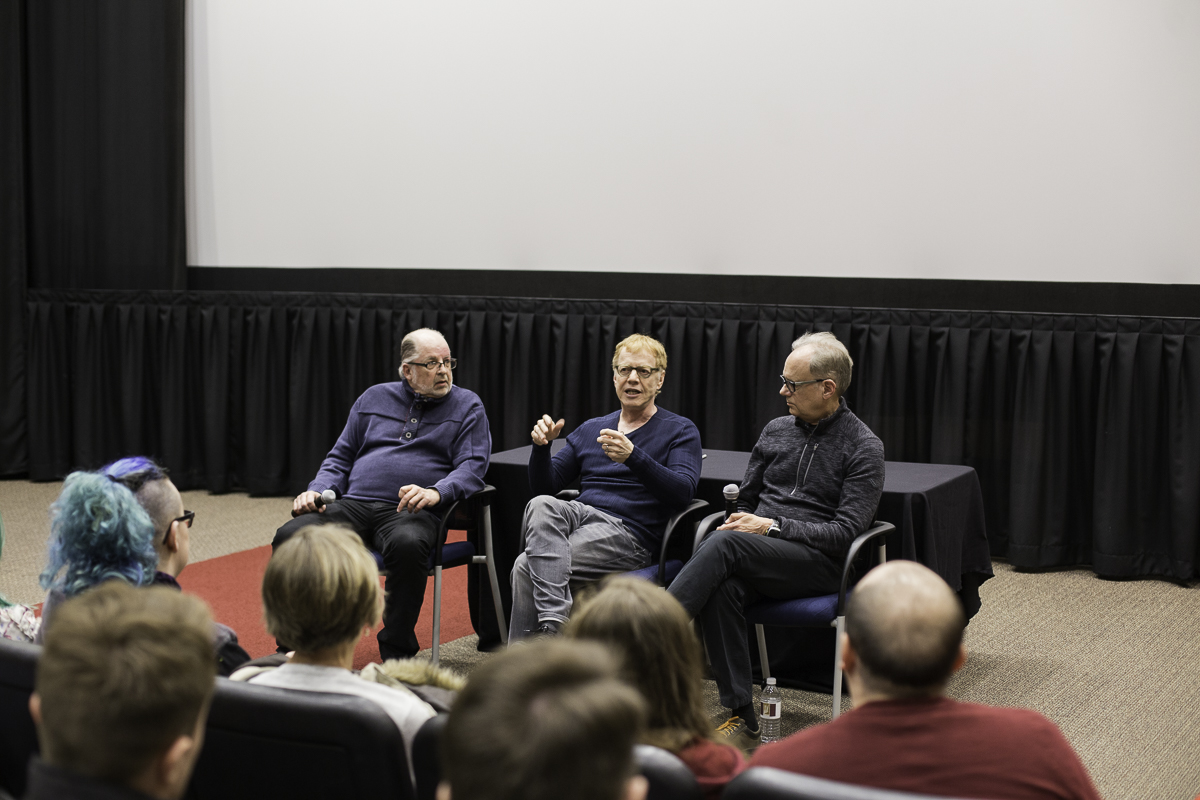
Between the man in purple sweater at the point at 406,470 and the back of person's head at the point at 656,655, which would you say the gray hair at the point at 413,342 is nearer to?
the man in purple sweater at the point at 406,470

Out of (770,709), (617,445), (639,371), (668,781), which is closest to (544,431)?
(617,445)

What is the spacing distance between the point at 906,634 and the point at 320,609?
92 centimetres

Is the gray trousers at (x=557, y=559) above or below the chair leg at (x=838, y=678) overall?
above

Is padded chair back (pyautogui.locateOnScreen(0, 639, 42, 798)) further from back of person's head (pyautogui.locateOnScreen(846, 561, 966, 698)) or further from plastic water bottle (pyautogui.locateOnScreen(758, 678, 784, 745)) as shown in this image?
plastic water bottle (pyautogui.locateOnScreen(758, 678, 784, 745))

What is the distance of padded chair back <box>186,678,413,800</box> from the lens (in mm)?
1591

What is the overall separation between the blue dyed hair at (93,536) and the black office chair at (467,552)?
63.3 inches

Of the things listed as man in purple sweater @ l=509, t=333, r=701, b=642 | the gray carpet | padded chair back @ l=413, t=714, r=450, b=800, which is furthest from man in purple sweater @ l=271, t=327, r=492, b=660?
padded chair back @ l=413, t=714, r=450, b=800

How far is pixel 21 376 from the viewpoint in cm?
729

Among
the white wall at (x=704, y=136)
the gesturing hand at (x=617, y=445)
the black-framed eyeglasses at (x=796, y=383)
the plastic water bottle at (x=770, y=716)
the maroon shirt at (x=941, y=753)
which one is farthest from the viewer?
the white wall at (x=704, y=136)

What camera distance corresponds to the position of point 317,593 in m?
1.83

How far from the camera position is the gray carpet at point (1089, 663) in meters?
3.13

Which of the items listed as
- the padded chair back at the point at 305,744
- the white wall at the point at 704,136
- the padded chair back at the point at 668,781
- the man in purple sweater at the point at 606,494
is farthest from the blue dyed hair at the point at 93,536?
the white wall at the point at 704,136

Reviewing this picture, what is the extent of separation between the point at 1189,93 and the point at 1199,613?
2334 mm

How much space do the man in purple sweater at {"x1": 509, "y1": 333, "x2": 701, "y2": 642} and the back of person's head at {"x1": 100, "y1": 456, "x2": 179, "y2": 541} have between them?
1.36 m
